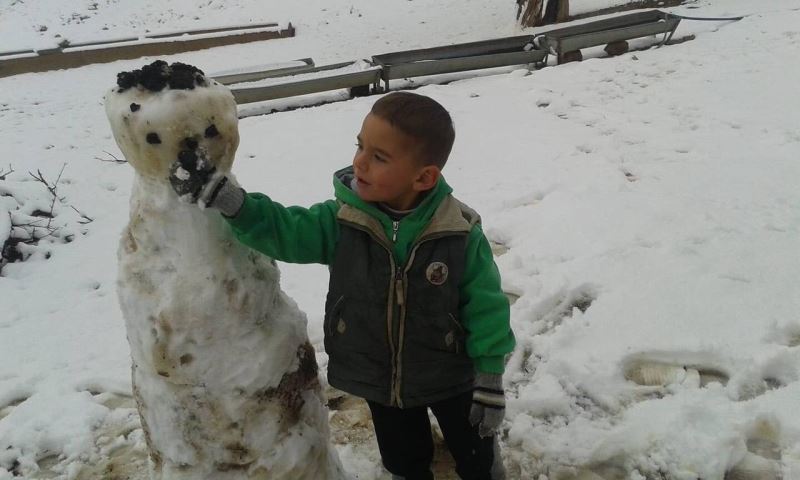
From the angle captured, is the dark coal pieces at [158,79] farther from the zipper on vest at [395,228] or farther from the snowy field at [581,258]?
the snowy field at [581,258]

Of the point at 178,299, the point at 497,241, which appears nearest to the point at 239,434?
the point at 178,299

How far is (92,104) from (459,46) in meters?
5.32

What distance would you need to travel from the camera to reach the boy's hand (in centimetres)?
179

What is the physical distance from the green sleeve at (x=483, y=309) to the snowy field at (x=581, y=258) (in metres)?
0.82

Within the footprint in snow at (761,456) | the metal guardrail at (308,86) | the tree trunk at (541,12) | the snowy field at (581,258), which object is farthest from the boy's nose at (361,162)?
the tree trunk at (541,12)

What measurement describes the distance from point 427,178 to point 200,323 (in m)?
0.74

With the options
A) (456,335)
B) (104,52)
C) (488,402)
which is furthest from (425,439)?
(104,52)

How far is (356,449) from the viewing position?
2.49 metres

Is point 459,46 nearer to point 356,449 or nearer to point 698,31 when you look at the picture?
point 698,31

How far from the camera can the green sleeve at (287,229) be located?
1.53 metres

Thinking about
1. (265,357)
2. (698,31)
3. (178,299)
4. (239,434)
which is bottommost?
(698,31)

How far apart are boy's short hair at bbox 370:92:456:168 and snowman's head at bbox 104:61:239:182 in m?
0.43

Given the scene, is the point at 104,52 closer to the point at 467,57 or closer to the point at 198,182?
the point at 467,57

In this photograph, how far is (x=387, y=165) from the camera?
5.34ft
